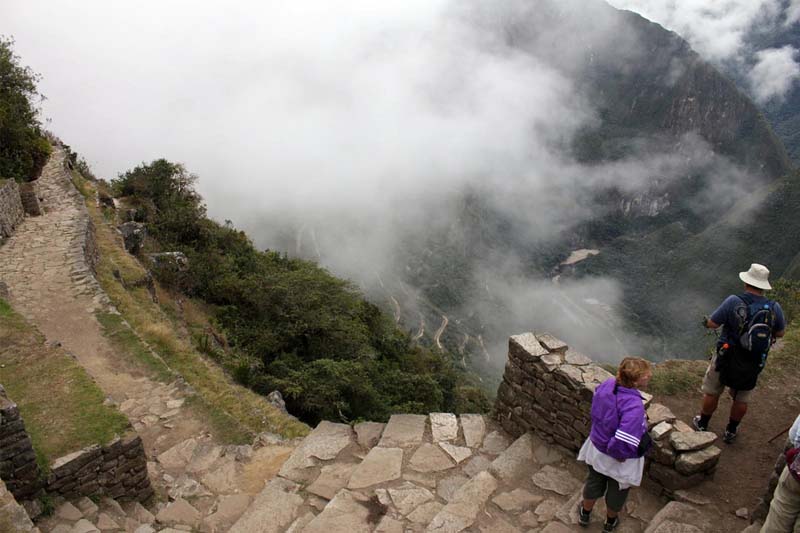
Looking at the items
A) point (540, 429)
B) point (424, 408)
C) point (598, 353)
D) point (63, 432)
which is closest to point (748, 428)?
point (540, 429)

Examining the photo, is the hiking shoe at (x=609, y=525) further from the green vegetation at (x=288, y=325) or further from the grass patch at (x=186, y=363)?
the green vegetation at (x=288, y=325)

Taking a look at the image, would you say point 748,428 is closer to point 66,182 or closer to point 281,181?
point 66,182

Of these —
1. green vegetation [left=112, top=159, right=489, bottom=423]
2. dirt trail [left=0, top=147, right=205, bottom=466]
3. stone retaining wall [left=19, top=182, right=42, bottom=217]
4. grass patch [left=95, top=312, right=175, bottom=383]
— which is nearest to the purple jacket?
dirt trail [left=0, top=147, right=205, bottom=466]

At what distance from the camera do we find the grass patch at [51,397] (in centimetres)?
670

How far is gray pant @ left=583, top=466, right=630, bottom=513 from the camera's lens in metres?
4.93

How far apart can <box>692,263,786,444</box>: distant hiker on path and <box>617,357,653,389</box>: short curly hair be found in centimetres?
196

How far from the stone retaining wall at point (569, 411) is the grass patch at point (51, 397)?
5342mm

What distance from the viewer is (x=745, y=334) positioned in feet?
19.3

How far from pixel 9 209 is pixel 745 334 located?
1794cm

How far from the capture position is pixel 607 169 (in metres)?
192

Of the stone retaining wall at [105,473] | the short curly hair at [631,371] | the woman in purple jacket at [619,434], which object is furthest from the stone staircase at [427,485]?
the stone retaining wall at [105,473]

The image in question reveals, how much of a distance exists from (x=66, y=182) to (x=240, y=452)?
17015 millimetres

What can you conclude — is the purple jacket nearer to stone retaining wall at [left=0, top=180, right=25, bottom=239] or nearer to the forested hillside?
the forested hillside

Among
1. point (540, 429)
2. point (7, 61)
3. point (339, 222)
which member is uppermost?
point (7, 61)
